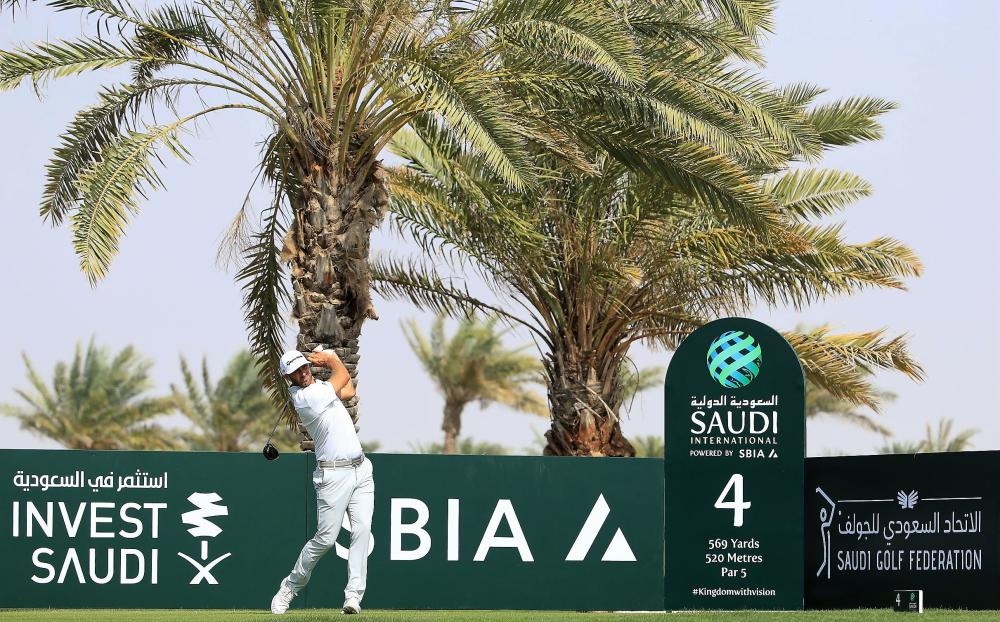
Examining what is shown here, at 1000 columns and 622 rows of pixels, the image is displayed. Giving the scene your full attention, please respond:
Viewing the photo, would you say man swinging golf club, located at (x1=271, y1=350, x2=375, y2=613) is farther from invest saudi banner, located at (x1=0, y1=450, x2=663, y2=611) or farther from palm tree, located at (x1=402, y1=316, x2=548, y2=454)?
palm tree, located at (x1=402, y1=316, x2=548, y2=454)

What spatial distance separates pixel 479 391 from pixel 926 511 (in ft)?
92.9

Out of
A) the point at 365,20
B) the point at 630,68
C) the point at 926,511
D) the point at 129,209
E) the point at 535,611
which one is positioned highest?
the point at 365,20

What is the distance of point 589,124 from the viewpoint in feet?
51.6

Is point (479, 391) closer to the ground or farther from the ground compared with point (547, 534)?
farther from the ground

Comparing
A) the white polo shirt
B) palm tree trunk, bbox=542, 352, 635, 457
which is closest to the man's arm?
the white polo shirt

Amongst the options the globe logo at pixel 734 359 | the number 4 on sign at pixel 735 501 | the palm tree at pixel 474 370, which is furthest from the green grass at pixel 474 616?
the palm tree at pixel 474 370

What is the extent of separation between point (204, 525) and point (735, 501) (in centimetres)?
559

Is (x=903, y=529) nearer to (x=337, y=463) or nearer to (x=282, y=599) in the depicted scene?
(x=337, y=463)

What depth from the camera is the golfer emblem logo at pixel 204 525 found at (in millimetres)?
14398

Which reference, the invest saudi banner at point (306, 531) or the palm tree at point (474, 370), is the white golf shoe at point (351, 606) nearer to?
the invest saudi banner at point (306, 531)

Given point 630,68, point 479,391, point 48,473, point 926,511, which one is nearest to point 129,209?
point 48,473

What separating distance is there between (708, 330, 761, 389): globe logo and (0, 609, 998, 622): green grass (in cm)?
190

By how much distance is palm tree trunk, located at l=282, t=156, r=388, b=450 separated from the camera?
1619 cm

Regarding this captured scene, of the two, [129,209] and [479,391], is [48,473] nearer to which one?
[129,209]
